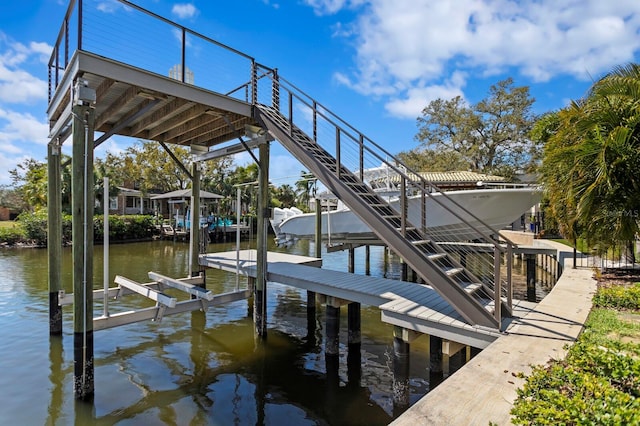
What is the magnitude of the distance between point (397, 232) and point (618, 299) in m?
3.85

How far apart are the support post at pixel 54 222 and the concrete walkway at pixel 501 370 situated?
24.1ft

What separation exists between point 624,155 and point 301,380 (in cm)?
683

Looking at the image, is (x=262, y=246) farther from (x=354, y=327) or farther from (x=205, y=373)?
(x=205, y=373)

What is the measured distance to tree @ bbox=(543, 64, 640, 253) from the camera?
664cm

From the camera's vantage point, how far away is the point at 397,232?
18.4 feet

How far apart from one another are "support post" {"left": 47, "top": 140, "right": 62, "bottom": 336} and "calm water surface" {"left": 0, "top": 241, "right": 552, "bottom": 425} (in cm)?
113

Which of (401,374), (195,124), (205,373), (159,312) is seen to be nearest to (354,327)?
(401,374)

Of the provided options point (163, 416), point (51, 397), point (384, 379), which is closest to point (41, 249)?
point (51, 397)

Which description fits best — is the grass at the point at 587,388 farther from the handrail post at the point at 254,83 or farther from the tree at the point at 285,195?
the tree at the point at 285,195

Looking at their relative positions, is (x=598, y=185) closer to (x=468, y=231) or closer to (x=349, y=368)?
(x=349, y=368)

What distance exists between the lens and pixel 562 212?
29.2 ft

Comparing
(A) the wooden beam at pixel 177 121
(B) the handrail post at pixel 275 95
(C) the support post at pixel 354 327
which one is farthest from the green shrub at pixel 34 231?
(C) the support post at pixel 354 327

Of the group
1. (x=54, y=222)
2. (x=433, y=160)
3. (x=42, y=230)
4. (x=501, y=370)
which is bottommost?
(x=501, y=370)

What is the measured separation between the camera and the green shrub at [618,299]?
232 inches
